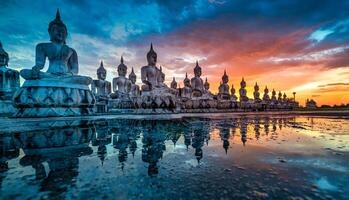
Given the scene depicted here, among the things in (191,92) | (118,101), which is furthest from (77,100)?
(191,92)

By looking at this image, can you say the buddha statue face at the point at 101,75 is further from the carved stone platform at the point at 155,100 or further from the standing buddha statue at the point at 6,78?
the carved stone platform at the point at 155,100

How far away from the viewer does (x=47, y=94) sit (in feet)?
21.8

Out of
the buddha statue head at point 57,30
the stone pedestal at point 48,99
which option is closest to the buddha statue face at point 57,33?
the buddha statue head at point 57,30

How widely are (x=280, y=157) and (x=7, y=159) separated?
326 centimetres

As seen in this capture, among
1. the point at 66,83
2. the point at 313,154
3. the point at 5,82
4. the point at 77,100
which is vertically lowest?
the point at 313,154

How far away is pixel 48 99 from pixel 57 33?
356 cm

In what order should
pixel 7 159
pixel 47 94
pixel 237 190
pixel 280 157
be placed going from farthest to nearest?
pixel 47 94 < pixel 280 157 < pixel 7 159 < pixel 237 190

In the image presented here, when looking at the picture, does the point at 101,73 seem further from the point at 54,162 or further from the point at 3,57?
the point at 54,162

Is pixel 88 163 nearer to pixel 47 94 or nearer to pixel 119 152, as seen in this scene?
pixel 119 152

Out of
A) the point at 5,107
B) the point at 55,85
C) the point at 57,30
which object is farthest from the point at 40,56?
the point at 5,107

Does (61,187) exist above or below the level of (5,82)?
below

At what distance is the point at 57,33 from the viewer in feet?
26.8

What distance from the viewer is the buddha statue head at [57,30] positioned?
8133 mm

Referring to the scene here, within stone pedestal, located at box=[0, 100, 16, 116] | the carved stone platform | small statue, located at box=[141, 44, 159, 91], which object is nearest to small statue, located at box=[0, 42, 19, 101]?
stone pedestal, located at box=[0, 100, 16, 116]
